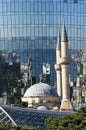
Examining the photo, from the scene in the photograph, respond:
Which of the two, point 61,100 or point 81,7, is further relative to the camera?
point 81,7

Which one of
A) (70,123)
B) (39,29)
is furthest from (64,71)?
(70,123)

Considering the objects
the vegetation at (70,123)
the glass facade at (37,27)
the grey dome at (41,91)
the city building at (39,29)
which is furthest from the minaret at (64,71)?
the vegetation at (70,123)

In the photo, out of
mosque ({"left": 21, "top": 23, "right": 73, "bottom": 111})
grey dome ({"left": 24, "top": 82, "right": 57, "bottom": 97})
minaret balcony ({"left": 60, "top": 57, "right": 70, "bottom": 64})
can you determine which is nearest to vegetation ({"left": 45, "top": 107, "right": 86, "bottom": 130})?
mosque ({"left": 21, "top": 23, "right": 73, "bottom": 111})

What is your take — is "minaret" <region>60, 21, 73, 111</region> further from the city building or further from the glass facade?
the glass facade

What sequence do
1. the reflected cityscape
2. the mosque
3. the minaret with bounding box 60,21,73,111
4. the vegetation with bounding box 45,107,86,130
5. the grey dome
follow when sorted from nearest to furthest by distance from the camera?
the vegetation with bounding box 45,107,86,130 → the minaret with bounding box 60,21,73,111 → the mosque → the grey dome → the reflected cityscape

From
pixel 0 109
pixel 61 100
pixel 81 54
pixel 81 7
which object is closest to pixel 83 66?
pixel 81 54

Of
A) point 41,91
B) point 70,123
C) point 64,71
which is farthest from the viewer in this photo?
point 41,91

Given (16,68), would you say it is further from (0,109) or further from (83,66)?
(0,109)

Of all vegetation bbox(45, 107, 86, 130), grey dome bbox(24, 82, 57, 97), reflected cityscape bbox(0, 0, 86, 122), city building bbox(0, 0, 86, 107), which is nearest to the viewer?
vegetation bbox(45, 107, 86, 130)

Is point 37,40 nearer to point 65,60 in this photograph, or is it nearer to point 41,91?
point 41,91
